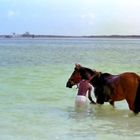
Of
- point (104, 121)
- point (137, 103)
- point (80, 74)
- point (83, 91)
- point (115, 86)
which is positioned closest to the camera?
point (104, 121)

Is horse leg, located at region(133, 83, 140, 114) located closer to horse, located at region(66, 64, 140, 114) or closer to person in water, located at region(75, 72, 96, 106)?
horse, located at region(66, 64, 140, 114)

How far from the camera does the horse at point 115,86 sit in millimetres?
9219

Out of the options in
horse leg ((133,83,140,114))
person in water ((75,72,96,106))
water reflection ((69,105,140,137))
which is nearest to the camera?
water reflection ((69,105,140,137))

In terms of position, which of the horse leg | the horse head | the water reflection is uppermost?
the horse head

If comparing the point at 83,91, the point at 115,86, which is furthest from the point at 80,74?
the point at 115,86

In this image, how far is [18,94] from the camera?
12.7 meters

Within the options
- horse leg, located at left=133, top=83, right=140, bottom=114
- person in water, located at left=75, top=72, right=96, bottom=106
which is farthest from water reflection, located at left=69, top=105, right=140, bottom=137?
person in water, located at left=75, top=72, right=96, bottom=106

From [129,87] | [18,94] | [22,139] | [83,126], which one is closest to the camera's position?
[22,139]

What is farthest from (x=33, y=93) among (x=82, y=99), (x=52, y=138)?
(x=52, y=138)

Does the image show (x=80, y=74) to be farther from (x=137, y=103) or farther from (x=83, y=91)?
(x=137, y=103)

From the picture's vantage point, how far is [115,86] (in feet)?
31.1

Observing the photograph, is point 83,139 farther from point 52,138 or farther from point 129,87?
point 129,87

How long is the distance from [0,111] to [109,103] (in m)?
2.18

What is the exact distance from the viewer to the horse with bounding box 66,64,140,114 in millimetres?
9219
